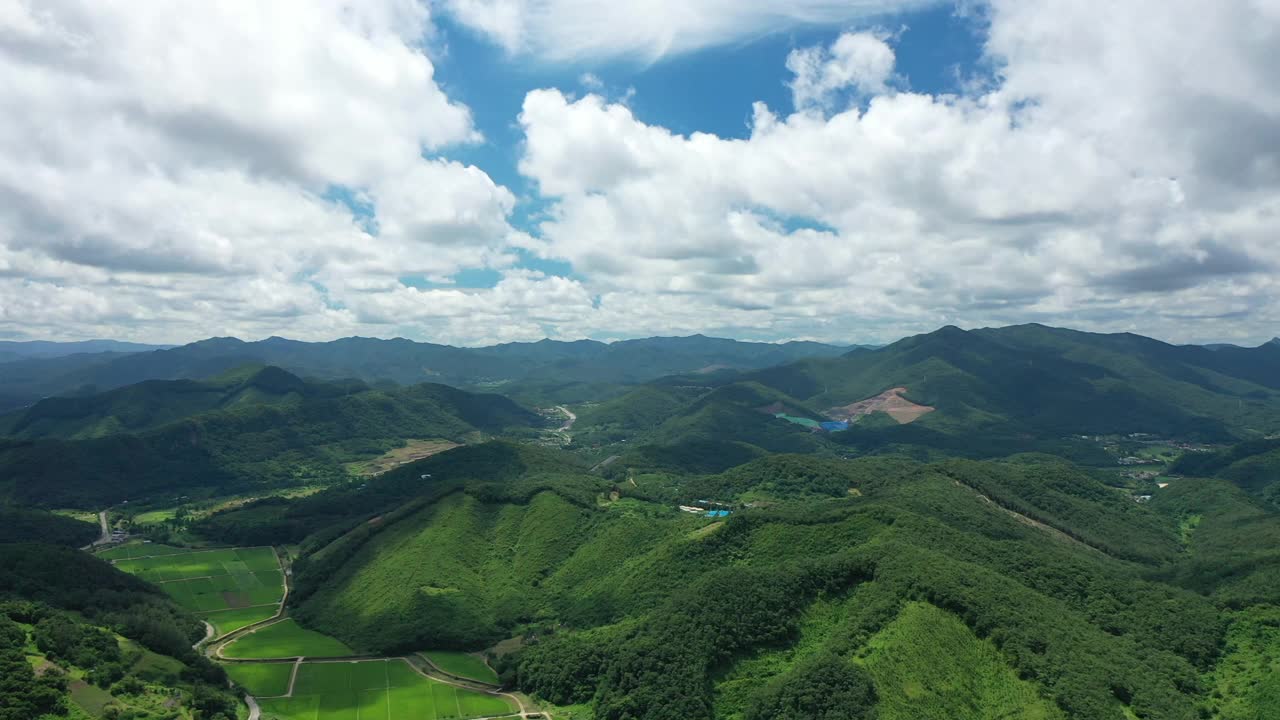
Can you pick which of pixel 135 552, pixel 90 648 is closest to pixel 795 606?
pixel 90 648

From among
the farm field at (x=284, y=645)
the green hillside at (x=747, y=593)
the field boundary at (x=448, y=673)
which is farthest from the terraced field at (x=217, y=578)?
the field boundary at (x=448, y=673)

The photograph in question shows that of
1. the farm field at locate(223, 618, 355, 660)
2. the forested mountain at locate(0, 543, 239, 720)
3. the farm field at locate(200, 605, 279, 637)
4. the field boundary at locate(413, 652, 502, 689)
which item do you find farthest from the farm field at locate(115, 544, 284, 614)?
the field boundary at locate(413, 652, 502, 689)

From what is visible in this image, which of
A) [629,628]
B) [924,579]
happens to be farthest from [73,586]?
[924,579]

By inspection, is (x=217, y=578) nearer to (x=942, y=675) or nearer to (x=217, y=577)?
(x=217, y=577)

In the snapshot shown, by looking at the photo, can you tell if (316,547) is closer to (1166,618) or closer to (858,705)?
(858,705)

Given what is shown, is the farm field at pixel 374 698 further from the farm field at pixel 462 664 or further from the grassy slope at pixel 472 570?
the grassy slope at pixel 472 570

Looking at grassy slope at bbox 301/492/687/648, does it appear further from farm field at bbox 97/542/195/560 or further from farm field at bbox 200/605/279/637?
farm field at bbox 97/542/195/560
